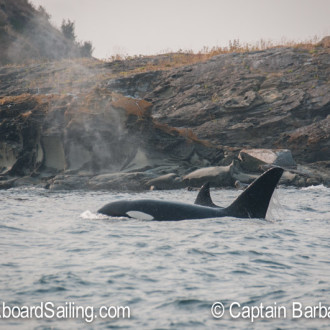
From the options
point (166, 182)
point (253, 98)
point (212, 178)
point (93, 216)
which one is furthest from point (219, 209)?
point (253, 98)

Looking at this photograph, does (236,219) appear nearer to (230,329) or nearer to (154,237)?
(154,237)

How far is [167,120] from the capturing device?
3041cm

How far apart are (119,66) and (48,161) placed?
1838 cm

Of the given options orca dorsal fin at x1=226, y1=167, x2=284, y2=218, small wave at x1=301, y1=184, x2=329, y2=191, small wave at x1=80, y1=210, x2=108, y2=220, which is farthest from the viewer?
small wave at x1=301, y1=184, x2=329, y2=191

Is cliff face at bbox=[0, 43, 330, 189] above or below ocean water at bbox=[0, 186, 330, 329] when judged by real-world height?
above

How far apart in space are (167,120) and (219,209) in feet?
67.9

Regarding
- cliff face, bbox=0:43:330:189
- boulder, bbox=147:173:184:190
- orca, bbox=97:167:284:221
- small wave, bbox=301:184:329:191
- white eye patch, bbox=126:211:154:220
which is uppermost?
cliff face, bbox=0:43:330:189

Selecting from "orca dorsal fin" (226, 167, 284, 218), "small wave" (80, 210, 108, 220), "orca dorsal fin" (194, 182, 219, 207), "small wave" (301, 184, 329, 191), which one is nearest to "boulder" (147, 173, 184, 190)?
"small wave" (301, 184, 329, 191)

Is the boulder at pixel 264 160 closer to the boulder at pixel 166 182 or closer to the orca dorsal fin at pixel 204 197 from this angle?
the boulder at pixel 166 182

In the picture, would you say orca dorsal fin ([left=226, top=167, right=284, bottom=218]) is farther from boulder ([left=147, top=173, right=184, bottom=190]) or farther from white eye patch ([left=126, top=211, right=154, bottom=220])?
boulder ([left=147, top=173, right=184, bottom=190])

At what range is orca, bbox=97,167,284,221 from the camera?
9492mm

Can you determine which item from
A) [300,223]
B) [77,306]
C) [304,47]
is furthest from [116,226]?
[304,47]

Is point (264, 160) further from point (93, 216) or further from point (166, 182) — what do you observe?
point (93, 216)

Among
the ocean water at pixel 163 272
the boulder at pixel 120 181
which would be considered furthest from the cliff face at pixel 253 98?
the ocean water at pixel 163 272
